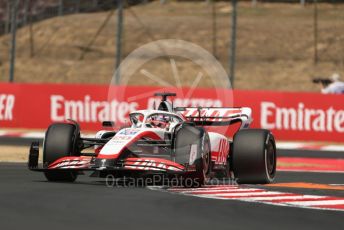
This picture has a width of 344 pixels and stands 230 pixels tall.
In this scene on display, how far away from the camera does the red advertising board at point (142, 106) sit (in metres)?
30.2

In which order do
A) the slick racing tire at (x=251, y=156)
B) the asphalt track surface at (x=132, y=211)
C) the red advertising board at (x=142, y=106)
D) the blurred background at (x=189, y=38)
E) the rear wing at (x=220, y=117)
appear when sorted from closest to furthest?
1. the asphalt track surface at (x=132, y=211)
2. the slick racing tire at (x=251, y=156)
3. the rear wing at (x=220, y=117)
4. the red advertising board at (x=142, y=106)
5. the blurred background at (x=189, y=38)

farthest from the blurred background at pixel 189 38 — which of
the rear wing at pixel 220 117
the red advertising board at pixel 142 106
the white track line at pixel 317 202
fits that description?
the white track line at pixel 317 202

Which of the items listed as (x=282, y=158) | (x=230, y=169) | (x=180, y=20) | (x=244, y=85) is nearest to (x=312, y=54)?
(x=244, y=85)

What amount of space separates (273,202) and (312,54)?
131ft

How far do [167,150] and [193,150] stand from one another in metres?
1.18

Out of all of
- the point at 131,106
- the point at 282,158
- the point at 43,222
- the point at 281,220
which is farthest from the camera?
the point at 131,106

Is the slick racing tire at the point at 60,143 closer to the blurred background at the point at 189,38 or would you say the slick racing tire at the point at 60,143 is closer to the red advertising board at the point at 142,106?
the red advertising board at the point at 142,106

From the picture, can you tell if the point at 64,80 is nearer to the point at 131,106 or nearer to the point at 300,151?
the point at 131,106

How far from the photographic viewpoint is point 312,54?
5222 cm

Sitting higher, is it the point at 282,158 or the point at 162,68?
the point at 162,68

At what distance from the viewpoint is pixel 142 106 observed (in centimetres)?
3161

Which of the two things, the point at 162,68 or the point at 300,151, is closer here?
the point at 300,151

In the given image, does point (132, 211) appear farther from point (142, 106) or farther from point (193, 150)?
point (142, 106)

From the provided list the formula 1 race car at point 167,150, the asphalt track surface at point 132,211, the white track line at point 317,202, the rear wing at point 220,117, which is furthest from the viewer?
the rear wing at point 220,117
